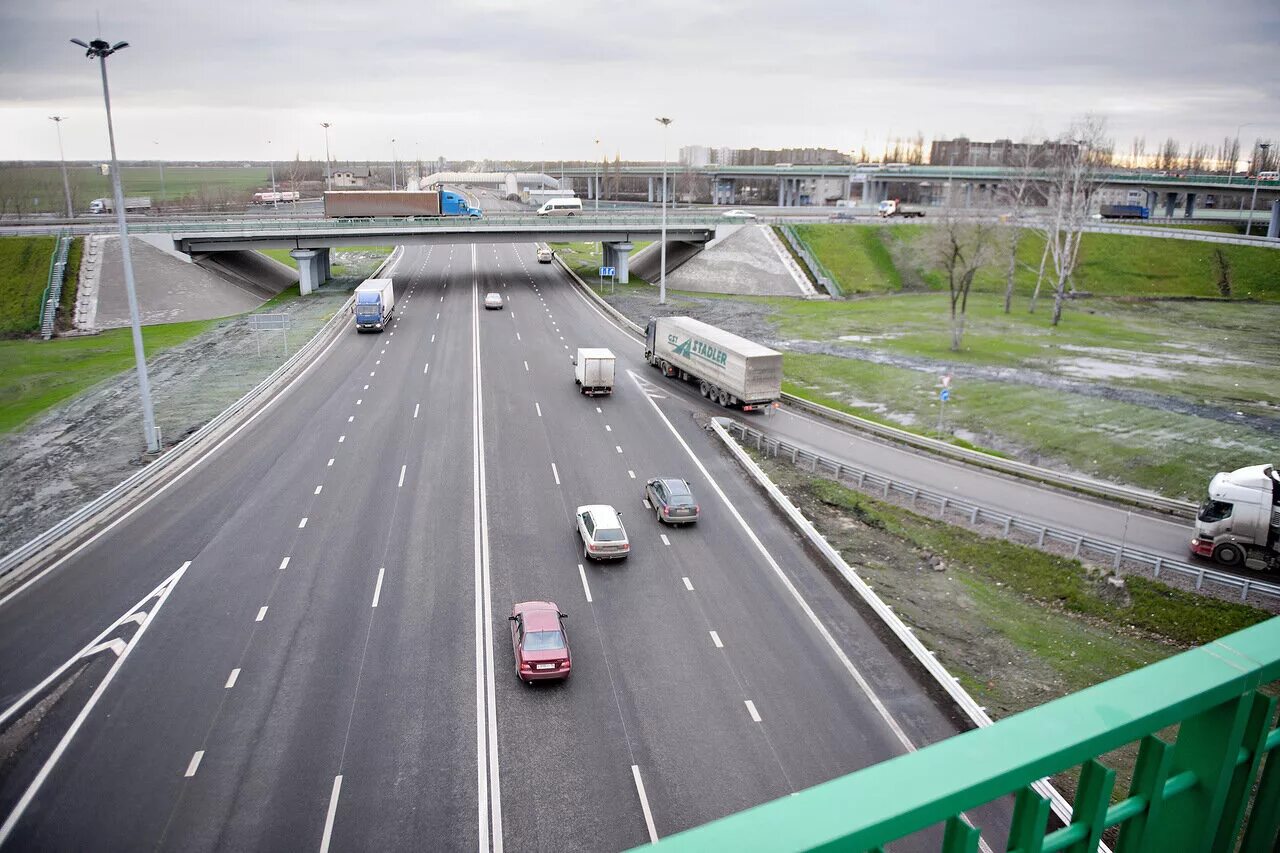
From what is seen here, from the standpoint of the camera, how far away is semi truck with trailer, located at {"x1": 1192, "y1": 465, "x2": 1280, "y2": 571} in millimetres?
26734

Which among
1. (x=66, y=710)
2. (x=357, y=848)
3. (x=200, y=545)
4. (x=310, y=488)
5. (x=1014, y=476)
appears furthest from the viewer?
(x=1014, y=476)

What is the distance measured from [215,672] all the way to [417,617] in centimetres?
532

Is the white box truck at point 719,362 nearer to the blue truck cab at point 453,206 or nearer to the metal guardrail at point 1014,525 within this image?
the metal guardrail at point 1014,525

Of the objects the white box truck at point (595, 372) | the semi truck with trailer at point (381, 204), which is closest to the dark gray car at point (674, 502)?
the white box truck at point (595, 372)

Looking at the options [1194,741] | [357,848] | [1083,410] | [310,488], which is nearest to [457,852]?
[357,848]

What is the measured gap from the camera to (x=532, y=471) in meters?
35.5

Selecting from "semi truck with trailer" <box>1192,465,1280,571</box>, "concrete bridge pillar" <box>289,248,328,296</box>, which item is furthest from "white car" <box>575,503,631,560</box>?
"concrete bridge pillar" <box>289,248,328,296</box>

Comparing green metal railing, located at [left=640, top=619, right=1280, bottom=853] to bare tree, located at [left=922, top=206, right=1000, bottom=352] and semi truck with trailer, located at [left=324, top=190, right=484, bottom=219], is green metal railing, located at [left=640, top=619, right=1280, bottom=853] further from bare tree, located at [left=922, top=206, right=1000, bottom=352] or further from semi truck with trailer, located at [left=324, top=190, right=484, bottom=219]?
semi truck with trailer, located at [left=324, top=190, right=484, bottom=219]

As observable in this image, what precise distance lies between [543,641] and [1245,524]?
2294cm

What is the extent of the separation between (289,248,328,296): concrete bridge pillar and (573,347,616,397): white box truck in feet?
147

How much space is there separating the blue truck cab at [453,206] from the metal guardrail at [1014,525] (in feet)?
A: 213

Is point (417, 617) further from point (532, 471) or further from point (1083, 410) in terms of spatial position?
point (1083, 410)

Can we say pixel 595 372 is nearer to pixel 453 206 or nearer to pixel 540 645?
pixel 540 645

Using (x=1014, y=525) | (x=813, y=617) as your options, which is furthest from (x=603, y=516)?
(x=1014, y=525)
